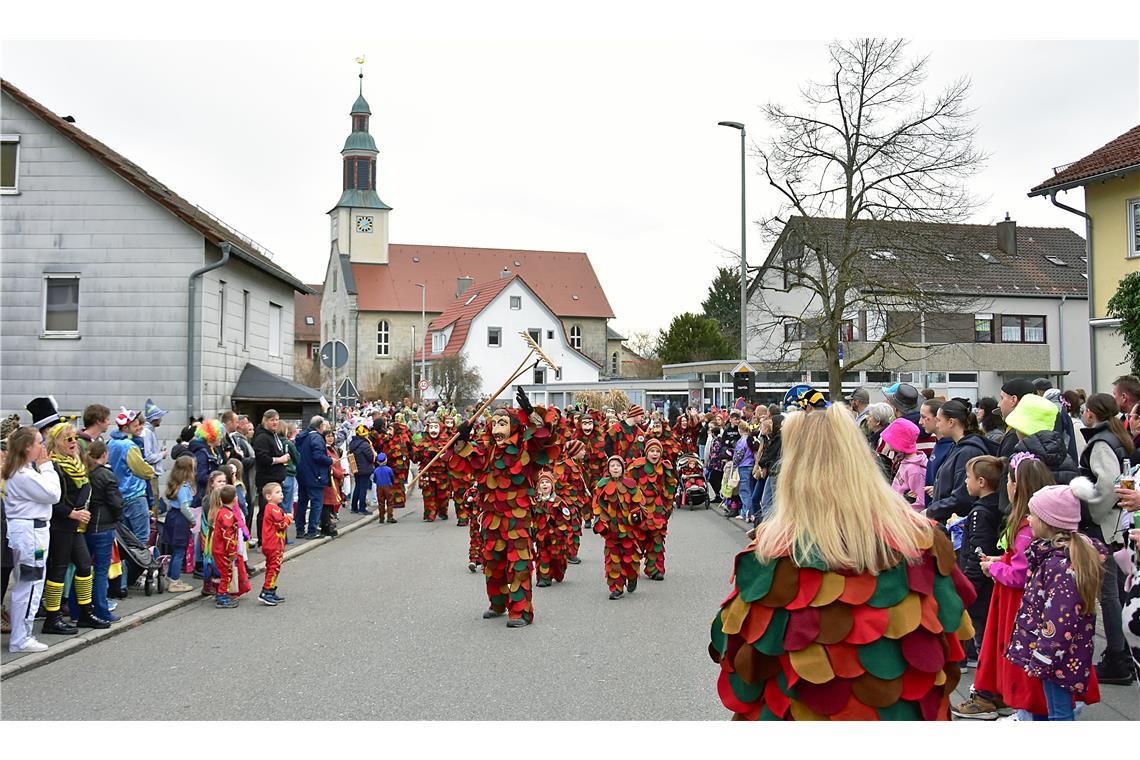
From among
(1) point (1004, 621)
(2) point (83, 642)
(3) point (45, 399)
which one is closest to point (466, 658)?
(2) point (83, 642)

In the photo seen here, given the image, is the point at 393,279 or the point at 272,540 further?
the point at 393,279

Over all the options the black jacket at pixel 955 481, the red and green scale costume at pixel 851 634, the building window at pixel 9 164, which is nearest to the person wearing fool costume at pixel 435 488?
the black jacket at pixel 955 481

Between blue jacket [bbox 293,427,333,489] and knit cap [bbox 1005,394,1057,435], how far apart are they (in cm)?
1048

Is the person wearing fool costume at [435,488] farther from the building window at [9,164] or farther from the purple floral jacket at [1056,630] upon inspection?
the purple floral jacket at [1056,630]

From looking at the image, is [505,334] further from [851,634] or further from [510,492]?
[851,634]

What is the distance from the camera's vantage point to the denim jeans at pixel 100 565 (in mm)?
8727

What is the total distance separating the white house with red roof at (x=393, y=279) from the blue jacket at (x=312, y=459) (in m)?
66.4

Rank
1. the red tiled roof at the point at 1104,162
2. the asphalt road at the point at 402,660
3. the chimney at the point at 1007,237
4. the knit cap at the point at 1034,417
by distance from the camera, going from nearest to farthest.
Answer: the asphalt road at the point at 402,660
the knit cap at the point at 1034,417
the red tiled roof at the point at 1104,162
the chimney at the point at 1007,237

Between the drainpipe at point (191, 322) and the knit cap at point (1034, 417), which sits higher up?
the drainpipe at point (191, 322)

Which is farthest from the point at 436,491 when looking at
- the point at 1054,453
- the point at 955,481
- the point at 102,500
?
the point at 1054,453

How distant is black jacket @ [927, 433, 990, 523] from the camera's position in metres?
7.07

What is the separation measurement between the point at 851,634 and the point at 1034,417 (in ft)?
14.8

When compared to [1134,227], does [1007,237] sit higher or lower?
higher

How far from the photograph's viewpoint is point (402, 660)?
7348 mm
